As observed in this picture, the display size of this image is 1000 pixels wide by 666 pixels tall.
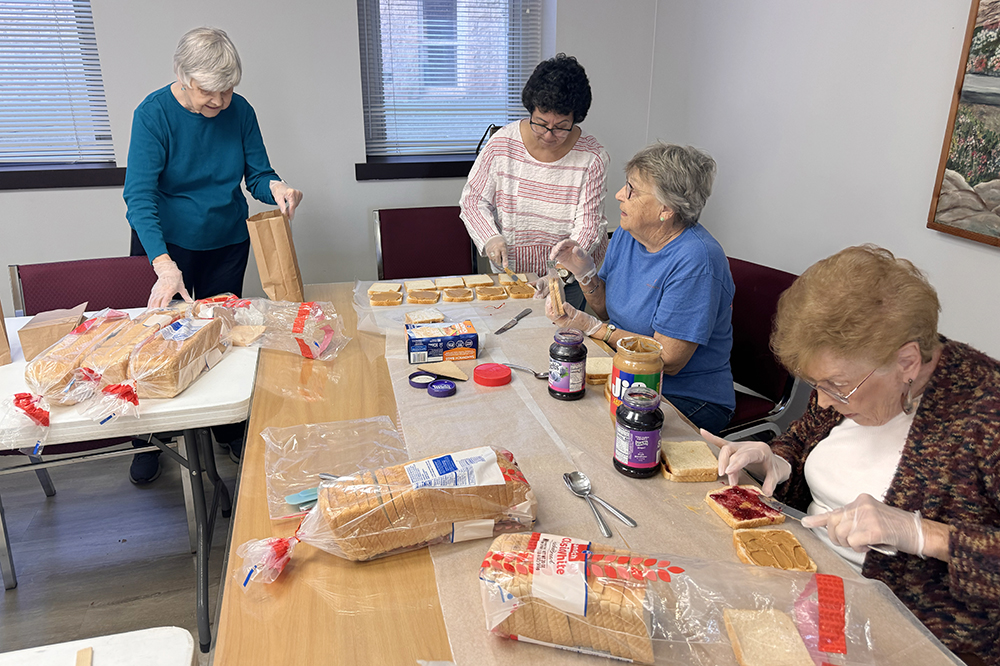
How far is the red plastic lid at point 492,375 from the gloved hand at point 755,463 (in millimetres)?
585

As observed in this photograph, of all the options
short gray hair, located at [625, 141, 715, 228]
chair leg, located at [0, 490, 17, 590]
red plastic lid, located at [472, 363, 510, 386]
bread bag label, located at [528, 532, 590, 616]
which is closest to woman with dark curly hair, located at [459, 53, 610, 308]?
short gray hair, located at [625, 141, 715, 228]

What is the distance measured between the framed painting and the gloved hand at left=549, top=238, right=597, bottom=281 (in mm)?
1220

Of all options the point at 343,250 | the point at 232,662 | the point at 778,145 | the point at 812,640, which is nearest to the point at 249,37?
the point at 343,250

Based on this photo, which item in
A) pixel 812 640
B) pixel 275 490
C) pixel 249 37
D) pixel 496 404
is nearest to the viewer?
pixel 812 640

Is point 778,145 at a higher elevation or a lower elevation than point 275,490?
higher

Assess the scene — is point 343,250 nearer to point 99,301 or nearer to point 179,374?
point 99,301

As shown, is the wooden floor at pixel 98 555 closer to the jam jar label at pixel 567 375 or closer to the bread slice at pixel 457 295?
the bread slice at pixel 457 295

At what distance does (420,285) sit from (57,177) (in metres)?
2.29

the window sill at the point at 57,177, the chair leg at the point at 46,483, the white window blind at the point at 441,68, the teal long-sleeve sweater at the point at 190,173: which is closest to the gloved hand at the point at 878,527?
the teal long-sleeve sweater at the point at 190,173

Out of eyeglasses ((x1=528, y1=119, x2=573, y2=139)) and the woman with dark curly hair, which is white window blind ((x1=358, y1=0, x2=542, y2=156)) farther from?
eyeglasses ((x1=528, y1=119, x2=573, y2=139))

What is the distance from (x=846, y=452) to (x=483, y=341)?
1.06 m

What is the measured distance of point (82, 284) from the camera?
2.40 meters

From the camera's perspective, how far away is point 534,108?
2.42 meters

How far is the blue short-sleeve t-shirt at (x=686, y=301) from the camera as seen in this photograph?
180cm
